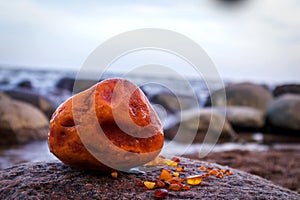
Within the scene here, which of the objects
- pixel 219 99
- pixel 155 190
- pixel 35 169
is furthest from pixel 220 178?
pixel 219 99

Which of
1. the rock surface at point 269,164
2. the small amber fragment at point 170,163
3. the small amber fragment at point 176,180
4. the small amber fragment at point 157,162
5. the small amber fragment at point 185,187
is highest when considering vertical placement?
the small amber fragment at point 157,162

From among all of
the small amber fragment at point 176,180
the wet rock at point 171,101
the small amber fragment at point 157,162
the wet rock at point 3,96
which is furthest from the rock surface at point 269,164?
the wet rock at point 3,96

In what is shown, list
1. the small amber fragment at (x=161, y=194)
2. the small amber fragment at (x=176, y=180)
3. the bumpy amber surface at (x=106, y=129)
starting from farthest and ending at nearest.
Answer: the small amber fragment at (x=176, y=180)
the bumpy amber surface at (x=106, y=129)
the small amber fragment at (x=161, y=194)

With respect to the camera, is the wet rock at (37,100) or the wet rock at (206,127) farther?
the wet rock at (37,100)

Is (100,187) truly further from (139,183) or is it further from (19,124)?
(19,124)

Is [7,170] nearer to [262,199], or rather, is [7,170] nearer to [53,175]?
[53,175]

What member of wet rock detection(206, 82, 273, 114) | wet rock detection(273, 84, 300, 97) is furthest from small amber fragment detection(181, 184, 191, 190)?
wet rock detection(273, 84, 300, 97)

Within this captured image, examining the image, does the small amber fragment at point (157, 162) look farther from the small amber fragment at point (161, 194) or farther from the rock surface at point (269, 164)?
the rock surface at point (269, 164)
